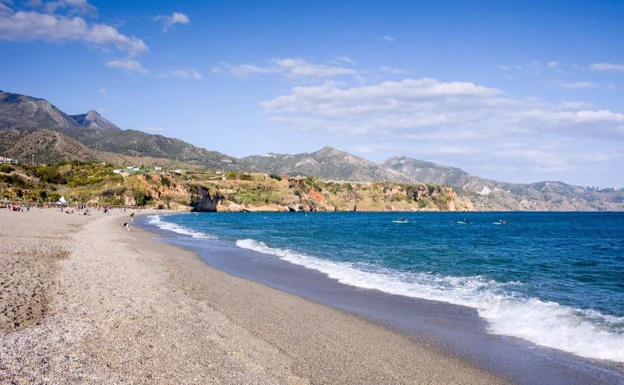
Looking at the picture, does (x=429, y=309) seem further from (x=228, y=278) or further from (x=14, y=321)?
(x=14, y=321)

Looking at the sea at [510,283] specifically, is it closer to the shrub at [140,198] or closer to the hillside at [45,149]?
the shrub at [140,198]

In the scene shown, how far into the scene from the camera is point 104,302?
1162 centimetres

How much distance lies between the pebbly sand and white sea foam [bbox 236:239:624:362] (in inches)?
136

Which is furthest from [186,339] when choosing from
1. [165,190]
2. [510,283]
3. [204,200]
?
[204,200]

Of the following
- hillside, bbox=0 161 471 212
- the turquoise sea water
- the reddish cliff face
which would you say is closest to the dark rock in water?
hillside, bbox=0 161 471 212

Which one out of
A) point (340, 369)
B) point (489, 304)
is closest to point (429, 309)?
point (489, 304)

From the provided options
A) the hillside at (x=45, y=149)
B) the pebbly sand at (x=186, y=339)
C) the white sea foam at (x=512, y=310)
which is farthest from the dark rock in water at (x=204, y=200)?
the pebbly sand at (x=186, y=339)

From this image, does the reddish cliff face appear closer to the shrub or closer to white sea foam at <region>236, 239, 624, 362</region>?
the shrub

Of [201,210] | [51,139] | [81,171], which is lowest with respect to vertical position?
[201,210]

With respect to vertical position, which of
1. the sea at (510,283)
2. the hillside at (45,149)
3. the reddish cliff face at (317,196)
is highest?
the hillside at (45,149)

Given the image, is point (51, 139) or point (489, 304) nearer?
point (489, 304)

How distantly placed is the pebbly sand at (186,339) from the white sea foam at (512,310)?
3463 millimetres

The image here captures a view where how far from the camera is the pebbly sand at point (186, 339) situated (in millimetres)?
7062

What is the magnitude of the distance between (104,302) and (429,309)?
983cm
